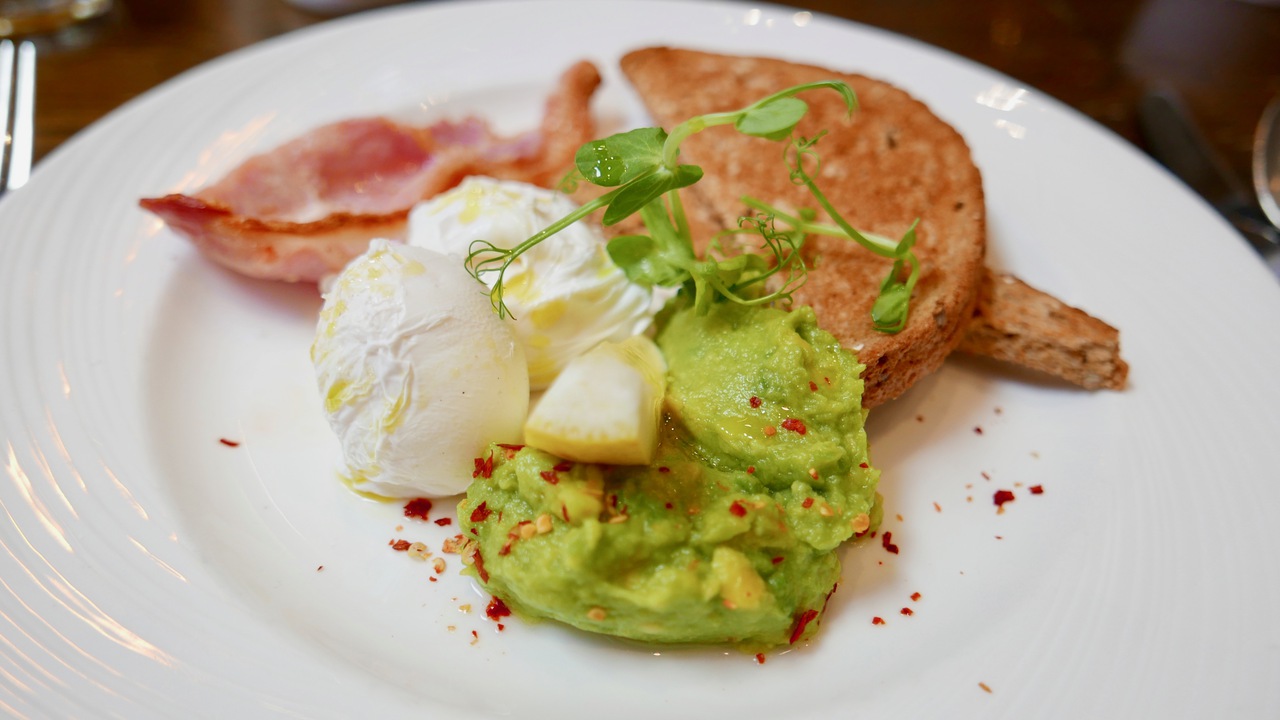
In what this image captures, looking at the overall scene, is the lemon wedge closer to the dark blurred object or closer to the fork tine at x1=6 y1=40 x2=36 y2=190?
the fork tine at x1=6 y1=40 x2=36 y2=190

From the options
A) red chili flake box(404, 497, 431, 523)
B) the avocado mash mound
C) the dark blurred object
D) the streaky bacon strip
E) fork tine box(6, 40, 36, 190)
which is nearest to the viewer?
the avocado mash mound

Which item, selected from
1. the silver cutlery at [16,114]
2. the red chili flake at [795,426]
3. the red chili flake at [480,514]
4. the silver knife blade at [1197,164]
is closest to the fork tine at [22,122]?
the silver cutlery at [16,114]

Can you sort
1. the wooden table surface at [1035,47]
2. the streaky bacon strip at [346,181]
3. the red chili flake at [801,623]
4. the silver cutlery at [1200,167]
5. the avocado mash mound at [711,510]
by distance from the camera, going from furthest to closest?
the wooden table surface at [1035,47] < the silver cutlery at [1200,167] < the streaky bacon strip at [346,181] < the red chili flake at [801,623] < the avocado mash mound at [711,510]

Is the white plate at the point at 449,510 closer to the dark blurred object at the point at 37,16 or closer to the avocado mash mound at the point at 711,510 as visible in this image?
the avocado mash mound at the point at 711,510

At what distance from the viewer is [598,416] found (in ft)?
5.32

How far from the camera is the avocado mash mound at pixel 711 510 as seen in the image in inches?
62.2

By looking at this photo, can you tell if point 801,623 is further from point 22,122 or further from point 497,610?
point 22,122

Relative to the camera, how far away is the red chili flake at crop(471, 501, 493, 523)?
5.76 feet

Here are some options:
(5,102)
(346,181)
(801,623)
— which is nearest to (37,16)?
(5,102)

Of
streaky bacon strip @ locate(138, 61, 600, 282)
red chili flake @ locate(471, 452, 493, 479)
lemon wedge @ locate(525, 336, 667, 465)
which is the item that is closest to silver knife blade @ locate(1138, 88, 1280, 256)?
streaky bacon strip @ locate(138, 61, 600, 282)

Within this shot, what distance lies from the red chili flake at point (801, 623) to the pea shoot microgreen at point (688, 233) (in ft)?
2.46

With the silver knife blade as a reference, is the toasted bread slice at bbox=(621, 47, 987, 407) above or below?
above

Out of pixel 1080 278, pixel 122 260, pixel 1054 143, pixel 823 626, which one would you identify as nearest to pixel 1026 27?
pixel 1054 143

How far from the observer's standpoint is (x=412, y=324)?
1.80 metres
